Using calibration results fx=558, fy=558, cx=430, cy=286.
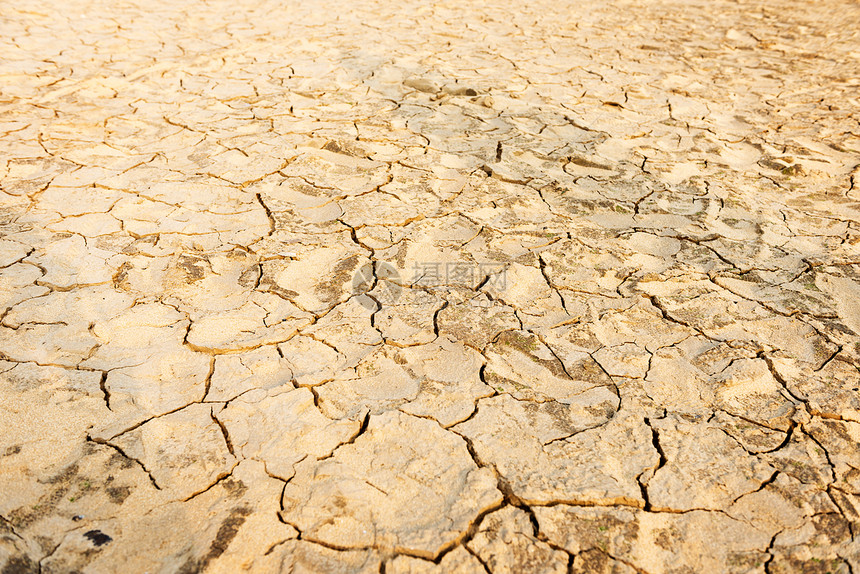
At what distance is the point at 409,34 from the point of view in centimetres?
498

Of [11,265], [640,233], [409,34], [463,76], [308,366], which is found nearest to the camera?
[308,366]

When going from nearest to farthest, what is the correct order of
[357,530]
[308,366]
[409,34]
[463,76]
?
[357,530], [308,366], [463,76], [409,34]

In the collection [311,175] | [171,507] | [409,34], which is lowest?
[171,507]

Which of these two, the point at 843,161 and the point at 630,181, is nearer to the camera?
the point at 630,181

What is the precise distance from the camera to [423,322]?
2012 millimetres

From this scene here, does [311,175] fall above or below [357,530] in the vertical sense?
above

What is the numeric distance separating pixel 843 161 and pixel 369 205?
2657 mm

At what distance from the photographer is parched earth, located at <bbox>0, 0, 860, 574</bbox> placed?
4.49 ft

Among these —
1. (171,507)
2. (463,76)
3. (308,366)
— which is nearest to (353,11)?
(463,76)

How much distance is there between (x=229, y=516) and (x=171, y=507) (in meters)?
0.15

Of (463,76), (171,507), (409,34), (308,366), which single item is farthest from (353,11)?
(171,507)

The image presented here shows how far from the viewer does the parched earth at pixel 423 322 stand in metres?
1.37

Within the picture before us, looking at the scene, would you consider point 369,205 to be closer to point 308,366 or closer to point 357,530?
point 308,366

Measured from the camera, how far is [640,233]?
8.25 ft
